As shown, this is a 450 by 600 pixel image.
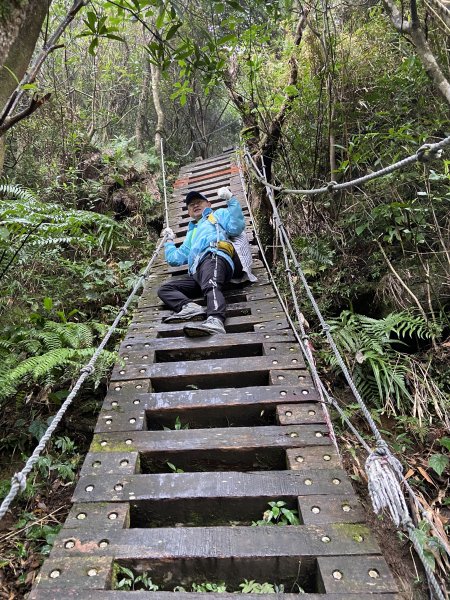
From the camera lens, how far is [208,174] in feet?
24.8

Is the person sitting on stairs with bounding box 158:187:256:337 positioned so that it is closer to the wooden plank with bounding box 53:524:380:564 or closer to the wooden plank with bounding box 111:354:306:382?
the wooden plank with bounding box 111:354:306:382

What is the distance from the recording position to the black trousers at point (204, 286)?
3.38 m

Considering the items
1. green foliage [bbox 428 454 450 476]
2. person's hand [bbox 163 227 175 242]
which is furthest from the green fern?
person's hand [bbox 163 227 175 242]

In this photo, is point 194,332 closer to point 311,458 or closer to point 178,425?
point 178,425

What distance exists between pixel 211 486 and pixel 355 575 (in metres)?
0.65

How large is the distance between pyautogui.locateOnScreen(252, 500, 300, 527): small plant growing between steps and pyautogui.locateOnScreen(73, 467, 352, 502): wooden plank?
31mm

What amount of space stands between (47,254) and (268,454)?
320 cm

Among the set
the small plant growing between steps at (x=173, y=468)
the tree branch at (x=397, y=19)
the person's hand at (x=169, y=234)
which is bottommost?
the small plant growing between steps at (x=173, y=468)

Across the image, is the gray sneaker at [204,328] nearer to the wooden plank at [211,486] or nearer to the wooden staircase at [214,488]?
the wooden staircase at [214,488]

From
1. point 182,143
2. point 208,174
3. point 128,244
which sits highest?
point 182,143

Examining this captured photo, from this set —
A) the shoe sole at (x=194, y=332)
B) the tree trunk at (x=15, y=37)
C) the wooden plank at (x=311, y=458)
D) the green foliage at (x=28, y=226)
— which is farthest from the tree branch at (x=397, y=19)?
the green foliage at (x=28, y=226)

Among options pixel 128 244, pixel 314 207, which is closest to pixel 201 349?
pixel 314 207

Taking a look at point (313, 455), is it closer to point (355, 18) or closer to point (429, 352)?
point (429, 352)

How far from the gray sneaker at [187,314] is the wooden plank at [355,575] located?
2.14 metres
